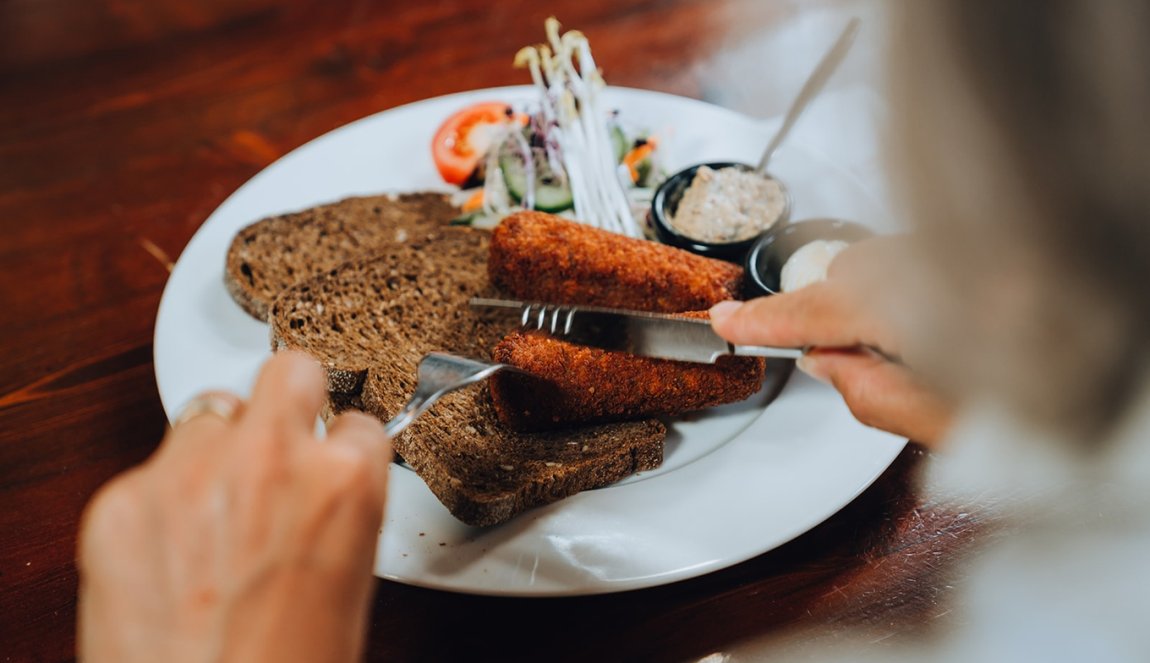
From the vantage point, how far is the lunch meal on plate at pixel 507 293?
2.10 m

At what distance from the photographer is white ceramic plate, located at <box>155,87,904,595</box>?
181 cm

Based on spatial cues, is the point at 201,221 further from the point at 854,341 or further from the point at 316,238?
the point at 854,341

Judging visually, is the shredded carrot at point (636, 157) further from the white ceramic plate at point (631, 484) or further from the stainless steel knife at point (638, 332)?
the stainless steel knife at point (638, 332)

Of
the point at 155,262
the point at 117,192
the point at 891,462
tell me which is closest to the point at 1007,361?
the point at 891,462

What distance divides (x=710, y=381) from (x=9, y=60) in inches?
143

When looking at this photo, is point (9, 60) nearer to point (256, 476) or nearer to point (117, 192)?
point (117, 192)

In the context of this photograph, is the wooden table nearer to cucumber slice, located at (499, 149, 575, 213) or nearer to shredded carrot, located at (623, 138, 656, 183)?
shredded carrot, located at (623, 138, 656, 183)

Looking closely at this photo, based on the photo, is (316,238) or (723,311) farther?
(316,238)

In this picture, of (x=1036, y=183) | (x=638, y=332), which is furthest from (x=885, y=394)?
(x=1036, y=183)

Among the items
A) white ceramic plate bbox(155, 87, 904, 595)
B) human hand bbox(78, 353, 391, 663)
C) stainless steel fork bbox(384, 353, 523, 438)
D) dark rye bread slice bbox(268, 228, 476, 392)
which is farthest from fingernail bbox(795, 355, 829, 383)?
dark rye bread slice bbox(268, 228, 476, 392)

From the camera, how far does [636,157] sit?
3.27 metres

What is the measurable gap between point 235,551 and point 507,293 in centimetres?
170

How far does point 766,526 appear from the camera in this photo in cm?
189

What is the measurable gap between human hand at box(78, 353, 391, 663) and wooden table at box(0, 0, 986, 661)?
87cm
